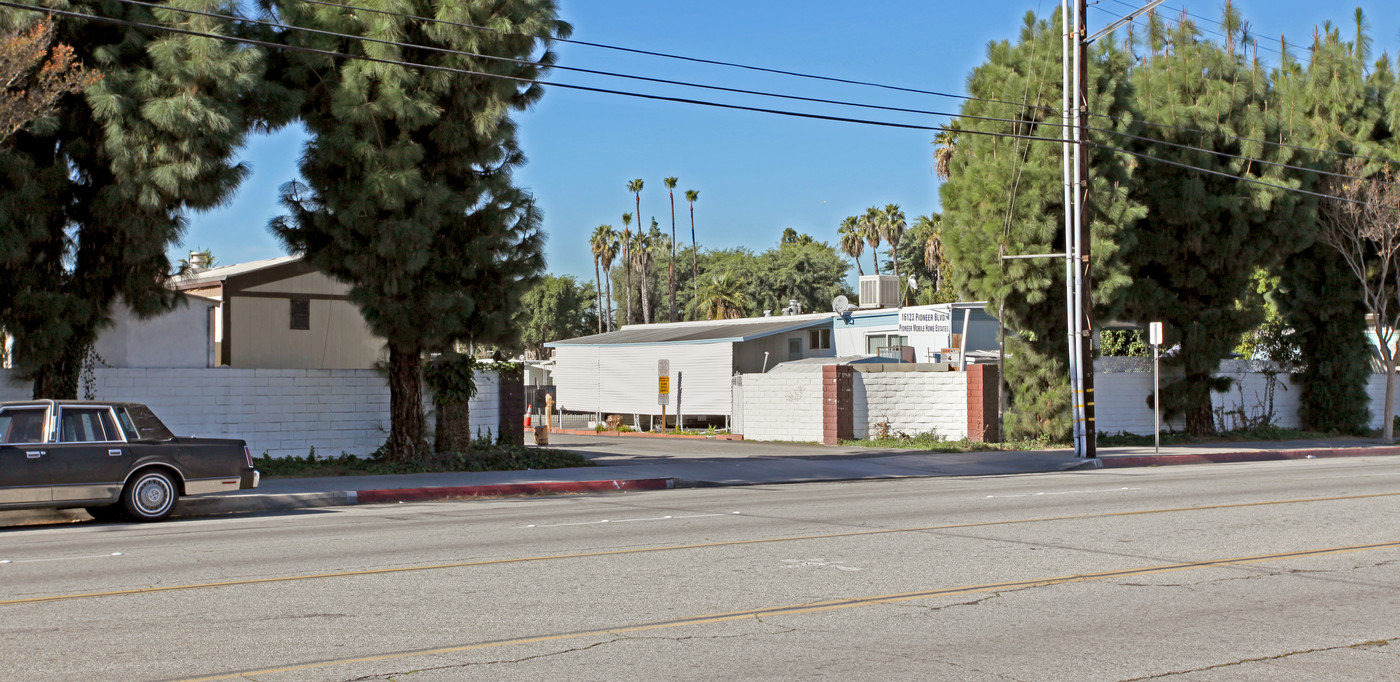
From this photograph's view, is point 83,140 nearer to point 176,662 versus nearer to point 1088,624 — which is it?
point 176,662

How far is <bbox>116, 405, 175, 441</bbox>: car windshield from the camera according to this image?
13953mm

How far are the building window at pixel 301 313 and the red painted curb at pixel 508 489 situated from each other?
33.5 feet

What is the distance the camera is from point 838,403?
94.0 ft

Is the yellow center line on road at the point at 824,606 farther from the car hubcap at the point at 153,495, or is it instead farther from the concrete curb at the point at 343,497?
the concrete curb at the point at 343,497

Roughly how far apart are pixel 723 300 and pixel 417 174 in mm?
53917

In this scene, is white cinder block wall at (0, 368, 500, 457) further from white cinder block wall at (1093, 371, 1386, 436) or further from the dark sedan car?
white cinder block wall at (1093, 371, 1386, 436)

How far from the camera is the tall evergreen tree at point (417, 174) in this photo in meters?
19.0

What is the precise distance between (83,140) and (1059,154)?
19390mm

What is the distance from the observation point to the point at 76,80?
15.8m

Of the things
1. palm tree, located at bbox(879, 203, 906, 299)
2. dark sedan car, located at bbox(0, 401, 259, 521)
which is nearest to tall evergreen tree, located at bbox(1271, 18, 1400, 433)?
dark sedan car, located at bbox(0, 401, 259, 521)

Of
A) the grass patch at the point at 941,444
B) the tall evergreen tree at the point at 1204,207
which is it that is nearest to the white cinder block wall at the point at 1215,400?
the tall evergreen tree at the point at 1204,207

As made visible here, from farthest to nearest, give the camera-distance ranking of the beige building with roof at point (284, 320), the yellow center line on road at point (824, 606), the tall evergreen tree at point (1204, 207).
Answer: the tall evergreen tree at point (1204, 207) → the beige building with roof at point (284, 320) → the yellow center line on road at point (824, 606)

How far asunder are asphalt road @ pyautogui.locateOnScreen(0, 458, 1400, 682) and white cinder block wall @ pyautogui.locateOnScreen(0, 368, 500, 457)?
251 inches

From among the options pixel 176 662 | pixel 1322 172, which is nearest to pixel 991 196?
pixel 1322 172
